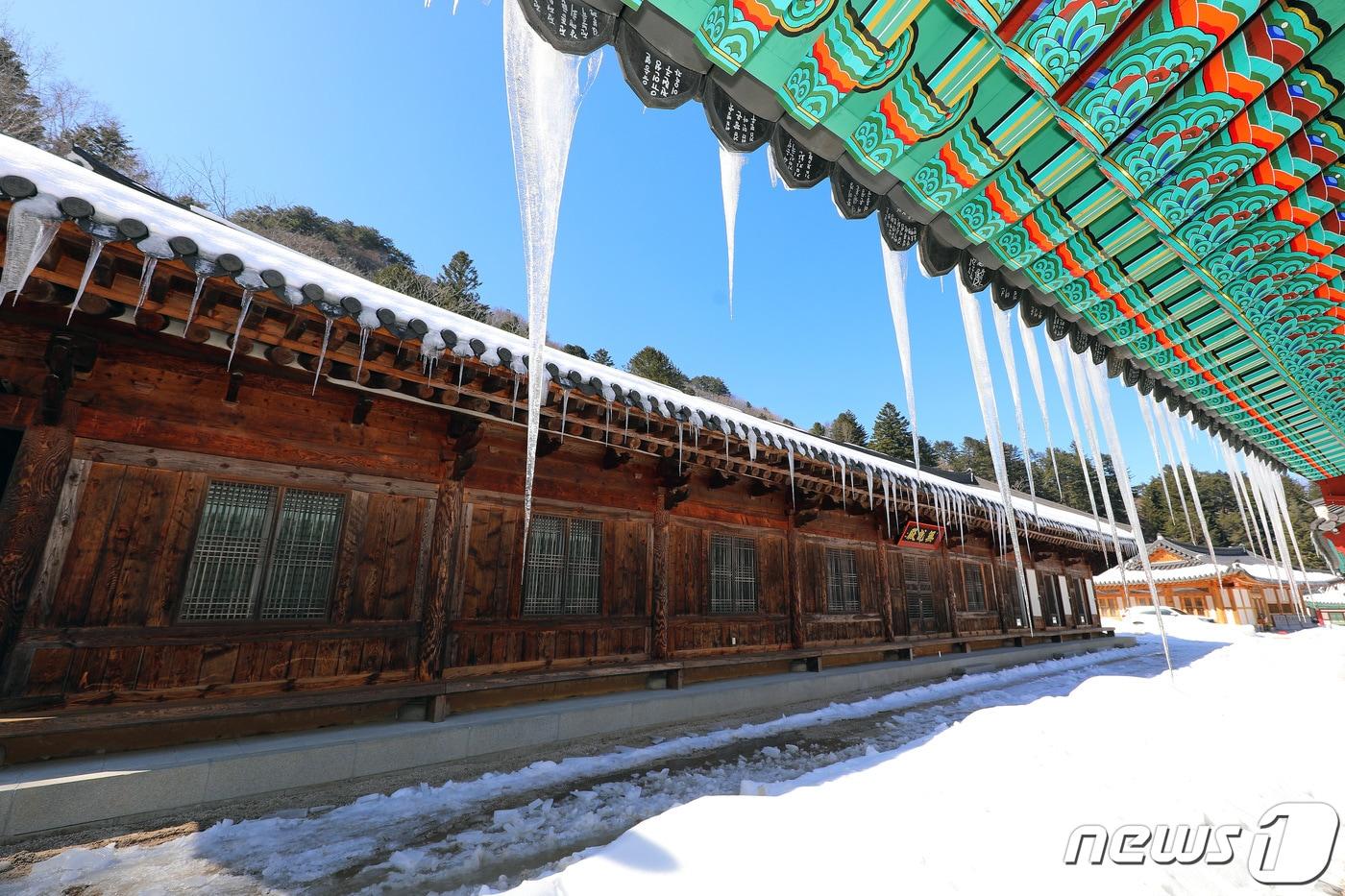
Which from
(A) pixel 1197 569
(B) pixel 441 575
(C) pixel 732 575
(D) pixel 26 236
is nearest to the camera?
(D) pixel 26 236

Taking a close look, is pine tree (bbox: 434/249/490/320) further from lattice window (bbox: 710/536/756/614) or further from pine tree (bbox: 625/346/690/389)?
lattice window (bbox: 710/536/756/614)

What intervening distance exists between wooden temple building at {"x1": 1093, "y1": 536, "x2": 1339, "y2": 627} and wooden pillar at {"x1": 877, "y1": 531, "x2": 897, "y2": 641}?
19.8m

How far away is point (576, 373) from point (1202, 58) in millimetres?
4639

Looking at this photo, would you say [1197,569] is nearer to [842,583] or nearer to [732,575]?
[842,583]

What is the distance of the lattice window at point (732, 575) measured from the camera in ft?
28.6

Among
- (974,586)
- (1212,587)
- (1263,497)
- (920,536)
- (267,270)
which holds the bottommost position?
(974,586)

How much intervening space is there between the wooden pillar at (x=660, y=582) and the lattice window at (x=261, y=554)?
4.08 meters

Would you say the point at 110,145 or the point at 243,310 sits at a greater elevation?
the point at 110,145

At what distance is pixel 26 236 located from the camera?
3125 mm

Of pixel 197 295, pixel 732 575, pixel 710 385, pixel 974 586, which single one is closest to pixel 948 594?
pixel 974 586

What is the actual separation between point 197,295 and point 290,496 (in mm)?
2365

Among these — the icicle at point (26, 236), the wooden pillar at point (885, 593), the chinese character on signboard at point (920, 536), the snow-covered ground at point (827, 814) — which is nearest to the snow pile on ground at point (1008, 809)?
the snow-covered ground at point (827, 814)

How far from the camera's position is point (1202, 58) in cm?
177

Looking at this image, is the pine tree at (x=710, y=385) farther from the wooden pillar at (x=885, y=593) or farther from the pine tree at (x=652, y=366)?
the wooden pillar at (x=885, y=593)
